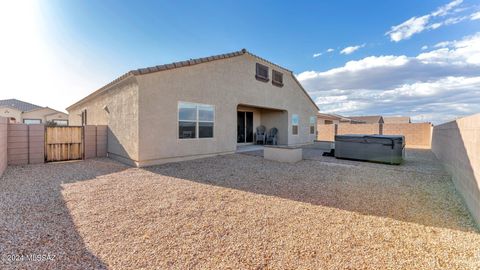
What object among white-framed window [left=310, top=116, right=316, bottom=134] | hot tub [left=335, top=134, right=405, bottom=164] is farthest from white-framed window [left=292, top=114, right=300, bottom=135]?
hot tub [left=335, top=134, right=405, bottom=164]

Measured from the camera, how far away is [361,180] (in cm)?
610

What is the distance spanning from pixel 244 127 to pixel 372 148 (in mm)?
7523

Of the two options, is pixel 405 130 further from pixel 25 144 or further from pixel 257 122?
pixel 25 144

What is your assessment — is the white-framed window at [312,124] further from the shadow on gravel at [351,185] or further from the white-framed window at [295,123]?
the shadow on gravel at [351,185]

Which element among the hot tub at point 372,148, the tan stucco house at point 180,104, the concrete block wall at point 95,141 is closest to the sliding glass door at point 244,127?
the tan stucco house at point 180,104

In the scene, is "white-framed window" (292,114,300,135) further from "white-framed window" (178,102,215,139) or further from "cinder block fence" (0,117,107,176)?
"cinder block fence" (0,117,107,176)

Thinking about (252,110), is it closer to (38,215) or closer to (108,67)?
(108,67)

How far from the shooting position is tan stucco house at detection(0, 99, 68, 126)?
26248 mm

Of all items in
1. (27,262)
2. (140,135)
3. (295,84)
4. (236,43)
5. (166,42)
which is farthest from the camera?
(295,84)

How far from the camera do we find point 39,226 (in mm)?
3066

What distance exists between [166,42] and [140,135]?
231 inches

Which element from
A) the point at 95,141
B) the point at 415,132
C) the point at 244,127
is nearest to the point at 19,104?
the point at 95,141

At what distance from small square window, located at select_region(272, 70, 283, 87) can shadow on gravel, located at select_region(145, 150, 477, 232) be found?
661 cm

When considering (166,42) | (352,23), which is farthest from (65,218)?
(352,23)
